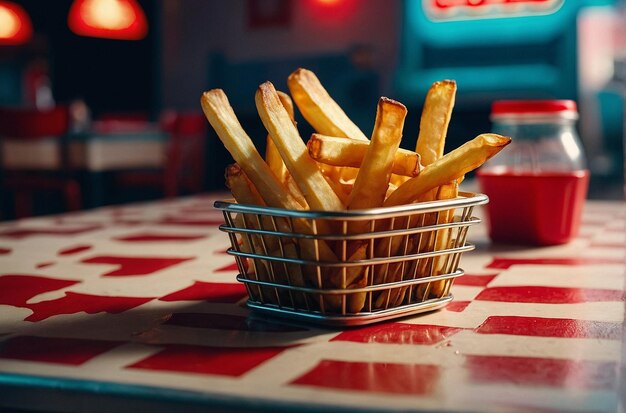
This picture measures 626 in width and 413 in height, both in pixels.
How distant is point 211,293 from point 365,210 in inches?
15.3

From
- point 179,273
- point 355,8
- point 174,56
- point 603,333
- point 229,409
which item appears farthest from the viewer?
point 174,56

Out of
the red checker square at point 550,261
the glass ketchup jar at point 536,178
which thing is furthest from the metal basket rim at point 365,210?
the glass ketchup jar at point 536,178

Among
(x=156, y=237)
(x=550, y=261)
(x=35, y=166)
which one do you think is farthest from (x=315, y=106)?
(x=35, y=166)

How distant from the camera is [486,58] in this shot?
752cm

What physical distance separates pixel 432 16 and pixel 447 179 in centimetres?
688

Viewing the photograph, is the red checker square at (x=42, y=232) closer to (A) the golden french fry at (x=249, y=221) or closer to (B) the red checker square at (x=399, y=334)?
(A) the golden french fry at (x=249, y=221)

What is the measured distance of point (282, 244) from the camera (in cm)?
92

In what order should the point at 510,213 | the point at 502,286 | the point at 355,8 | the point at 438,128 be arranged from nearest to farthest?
the point at 438,128 < the point at 502,286 < the point at 510,213 < the point at 355,8

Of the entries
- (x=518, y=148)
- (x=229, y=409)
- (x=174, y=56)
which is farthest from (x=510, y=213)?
(x=174, y=56)

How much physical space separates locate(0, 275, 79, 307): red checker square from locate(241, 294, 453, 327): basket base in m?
0.36

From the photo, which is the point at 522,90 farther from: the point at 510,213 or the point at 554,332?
the point at 554,332

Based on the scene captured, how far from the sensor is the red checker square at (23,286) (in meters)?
1.13

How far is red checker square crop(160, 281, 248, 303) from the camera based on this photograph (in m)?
1.12

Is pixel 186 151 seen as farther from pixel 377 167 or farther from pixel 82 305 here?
pixel 377 167
